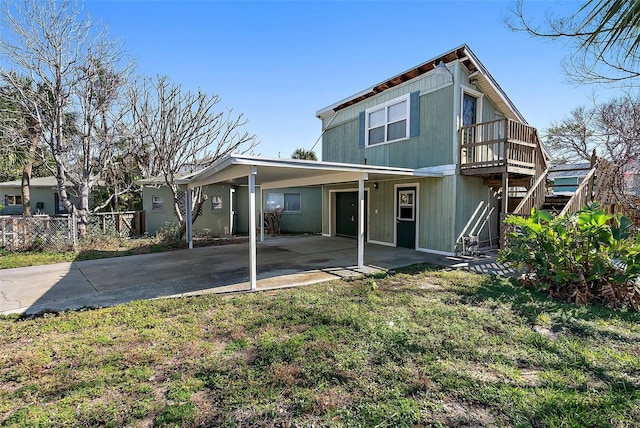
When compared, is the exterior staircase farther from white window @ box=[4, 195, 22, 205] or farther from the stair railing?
white window @ box=[4, 195, 22, 205]

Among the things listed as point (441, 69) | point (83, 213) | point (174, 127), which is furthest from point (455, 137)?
point (83, 213)

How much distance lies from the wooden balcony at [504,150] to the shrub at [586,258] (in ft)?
8.83

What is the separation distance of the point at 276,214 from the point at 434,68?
8999mm

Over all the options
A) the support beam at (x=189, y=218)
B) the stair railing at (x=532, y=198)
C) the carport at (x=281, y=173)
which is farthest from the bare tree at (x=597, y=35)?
the support beam at (x=189, y=218)

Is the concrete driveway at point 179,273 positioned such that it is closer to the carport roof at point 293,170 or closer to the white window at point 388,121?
the carport roof at point 293,170

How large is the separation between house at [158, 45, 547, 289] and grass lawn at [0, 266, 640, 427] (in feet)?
10.6

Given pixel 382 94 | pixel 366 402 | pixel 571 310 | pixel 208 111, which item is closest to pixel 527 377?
pixel 366 402

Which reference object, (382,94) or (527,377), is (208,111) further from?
(527,377)

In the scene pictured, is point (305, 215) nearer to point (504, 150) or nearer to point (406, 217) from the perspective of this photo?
point (406, 217)

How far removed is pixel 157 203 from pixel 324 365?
41.8ft

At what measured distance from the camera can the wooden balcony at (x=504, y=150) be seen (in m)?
7.62

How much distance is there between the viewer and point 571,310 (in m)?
4.34

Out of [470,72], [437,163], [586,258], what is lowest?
[586,258]

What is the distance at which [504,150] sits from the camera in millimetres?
7602
